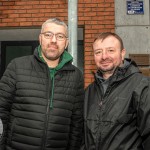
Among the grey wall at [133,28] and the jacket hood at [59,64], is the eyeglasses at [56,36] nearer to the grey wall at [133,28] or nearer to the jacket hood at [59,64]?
the jacket hood at [59,64]

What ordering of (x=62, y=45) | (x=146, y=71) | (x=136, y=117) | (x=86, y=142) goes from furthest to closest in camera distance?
(x=146, y=71), (x=62, y=45), (x=86, y=142), (x=136, y=117)

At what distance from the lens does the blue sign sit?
5.51m

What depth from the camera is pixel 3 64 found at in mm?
6680

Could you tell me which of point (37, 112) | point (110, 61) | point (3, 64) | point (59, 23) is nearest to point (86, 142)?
point (37, 112)

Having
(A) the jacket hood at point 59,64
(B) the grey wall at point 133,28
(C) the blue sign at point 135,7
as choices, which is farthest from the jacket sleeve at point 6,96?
(C) the blue sign at point 135,7

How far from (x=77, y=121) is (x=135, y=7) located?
11.0 ft

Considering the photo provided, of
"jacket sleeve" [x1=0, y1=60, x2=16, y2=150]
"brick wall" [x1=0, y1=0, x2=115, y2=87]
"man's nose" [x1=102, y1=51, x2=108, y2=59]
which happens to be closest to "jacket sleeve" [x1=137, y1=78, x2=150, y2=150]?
"man's nose" [x1=102, y1=51, x2=108, y2=59]

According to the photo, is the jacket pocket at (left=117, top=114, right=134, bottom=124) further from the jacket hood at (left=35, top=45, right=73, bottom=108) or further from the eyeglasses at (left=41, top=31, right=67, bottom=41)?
the eyeglasses at (left=41, top=31, right=67, bottom=41)

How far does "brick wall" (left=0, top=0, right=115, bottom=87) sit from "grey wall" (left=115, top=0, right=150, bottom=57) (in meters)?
0.13

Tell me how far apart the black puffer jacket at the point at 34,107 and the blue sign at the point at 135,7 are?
Answer: 3.20m

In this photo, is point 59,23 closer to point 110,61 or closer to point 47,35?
point 47,35

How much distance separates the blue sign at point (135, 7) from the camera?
18.1ft

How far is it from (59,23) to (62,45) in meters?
0.20

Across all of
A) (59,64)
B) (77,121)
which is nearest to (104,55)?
(59,64)
